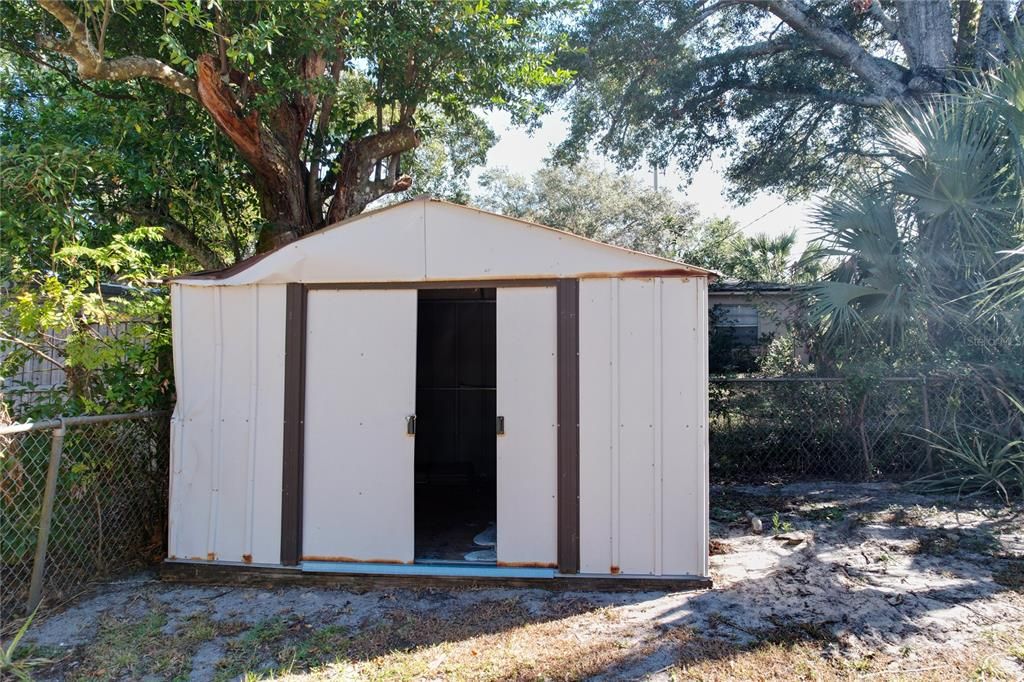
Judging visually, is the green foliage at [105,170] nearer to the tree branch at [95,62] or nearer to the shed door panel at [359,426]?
the tree branch at [95,62]

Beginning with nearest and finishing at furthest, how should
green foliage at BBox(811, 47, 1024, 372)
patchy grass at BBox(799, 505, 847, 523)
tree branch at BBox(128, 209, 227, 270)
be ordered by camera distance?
green foliage at BBox(811, 47, 1024, 372) → patchy grass at BBox(799, 505, 847, 523) → tree branch at BBox(128, 209, 227, 270)

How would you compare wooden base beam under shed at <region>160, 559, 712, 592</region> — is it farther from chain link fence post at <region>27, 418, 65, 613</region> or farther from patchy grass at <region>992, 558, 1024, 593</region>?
patchy grass at <region>992, 558, 1024, 593</region>

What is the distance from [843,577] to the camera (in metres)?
4.58

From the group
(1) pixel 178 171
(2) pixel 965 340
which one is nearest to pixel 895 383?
(2) pixel 965 340

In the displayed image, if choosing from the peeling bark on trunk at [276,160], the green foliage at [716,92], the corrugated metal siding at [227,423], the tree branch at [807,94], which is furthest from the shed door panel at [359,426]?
the tree branch at [807,94]

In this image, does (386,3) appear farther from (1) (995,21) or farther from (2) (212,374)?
(1) (995,21)

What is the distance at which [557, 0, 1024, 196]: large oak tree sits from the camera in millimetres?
10219

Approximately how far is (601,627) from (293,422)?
2.40 metres

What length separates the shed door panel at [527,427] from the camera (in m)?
4.48

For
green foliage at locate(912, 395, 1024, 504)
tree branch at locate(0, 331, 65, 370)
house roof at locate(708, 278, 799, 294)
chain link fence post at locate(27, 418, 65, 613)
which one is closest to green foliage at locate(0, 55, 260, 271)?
tree branch at locate(0, 331, 65, 370)

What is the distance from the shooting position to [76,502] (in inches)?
176

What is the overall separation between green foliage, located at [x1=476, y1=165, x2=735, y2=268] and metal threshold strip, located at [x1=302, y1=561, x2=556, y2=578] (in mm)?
19704

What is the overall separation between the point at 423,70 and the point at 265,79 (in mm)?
1943

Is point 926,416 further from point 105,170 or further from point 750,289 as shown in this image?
point 105,170
